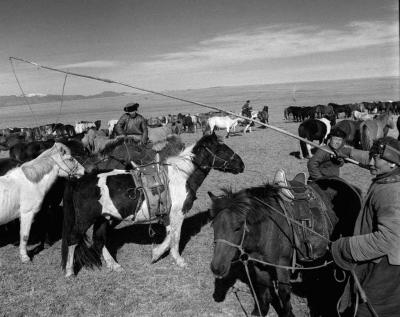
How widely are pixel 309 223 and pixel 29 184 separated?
5.17 m

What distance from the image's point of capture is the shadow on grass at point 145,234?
7.24 m

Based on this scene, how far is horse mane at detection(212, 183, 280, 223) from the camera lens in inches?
145

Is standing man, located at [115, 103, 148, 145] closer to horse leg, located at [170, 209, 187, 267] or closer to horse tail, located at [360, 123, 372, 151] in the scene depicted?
horse leg, located at [170, 209, 187, 267]

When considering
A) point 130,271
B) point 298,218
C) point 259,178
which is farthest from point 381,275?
point 259,178

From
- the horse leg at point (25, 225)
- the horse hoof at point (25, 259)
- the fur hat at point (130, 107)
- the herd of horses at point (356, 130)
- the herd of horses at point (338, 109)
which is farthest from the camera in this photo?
the herd of horses at point (338, 109)

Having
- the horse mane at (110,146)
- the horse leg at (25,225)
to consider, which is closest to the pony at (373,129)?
the horse mane at (110,146)

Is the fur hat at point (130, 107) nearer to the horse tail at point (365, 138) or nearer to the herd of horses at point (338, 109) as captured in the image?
the horse tail at point (365, 138)

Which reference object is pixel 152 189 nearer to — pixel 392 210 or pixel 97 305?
pixel 97 305

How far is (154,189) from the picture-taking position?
588 centimetres

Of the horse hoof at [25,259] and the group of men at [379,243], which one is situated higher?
the group of men at [379,243]

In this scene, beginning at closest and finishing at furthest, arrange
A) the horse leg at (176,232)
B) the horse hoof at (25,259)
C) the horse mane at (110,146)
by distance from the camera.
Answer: the horse leg at (176,232)
the horse hoof at (25,259)
the horse mane at (110,146)

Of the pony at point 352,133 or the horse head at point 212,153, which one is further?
the pony at point 352,133

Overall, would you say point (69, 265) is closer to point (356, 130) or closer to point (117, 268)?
point (117, 268)

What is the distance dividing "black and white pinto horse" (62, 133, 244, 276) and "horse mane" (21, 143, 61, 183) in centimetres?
116
